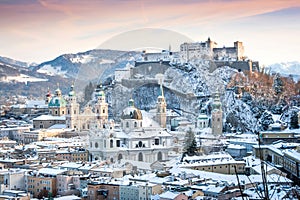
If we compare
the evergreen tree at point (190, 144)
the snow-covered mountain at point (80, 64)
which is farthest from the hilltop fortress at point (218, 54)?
the evergreen tree at point (190, 144)

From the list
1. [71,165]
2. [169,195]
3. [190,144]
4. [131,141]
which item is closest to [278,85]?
[190,144]

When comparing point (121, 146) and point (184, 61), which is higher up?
point (184, 61)

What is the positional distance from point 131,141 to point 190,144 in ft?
7.31

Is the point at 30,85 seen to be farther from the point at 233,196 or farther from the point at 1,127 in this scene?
the point at 233,196

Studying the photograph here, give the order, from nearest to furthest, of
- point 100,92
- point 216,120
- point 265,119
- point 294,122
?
point 216,120
point 294,122
point 100,92
point 265,119

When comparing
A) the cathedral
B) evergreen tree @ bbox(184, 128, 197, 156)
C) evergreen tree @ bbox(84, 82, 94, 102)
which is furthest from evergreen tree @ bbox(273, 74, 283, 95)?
the cathedral

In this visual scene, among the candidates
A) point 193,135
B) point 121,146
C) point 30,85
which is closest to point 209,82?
point 193,135

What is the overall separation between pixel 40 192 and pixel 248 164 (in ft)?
19.4

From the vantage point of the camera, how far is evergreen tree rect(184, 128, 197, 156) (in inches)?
927

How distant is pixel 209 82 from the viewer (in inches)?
1423

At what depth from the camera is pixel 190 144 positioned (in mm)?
24625

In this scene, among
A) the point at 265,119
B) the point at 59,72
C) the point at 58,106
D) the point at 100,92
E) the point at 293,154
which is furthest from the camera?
the point at 59,72

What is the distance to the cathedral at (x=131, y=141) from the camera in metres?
23.2

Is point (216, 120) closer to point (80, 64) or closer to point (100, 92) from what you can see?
point (100, 92)
